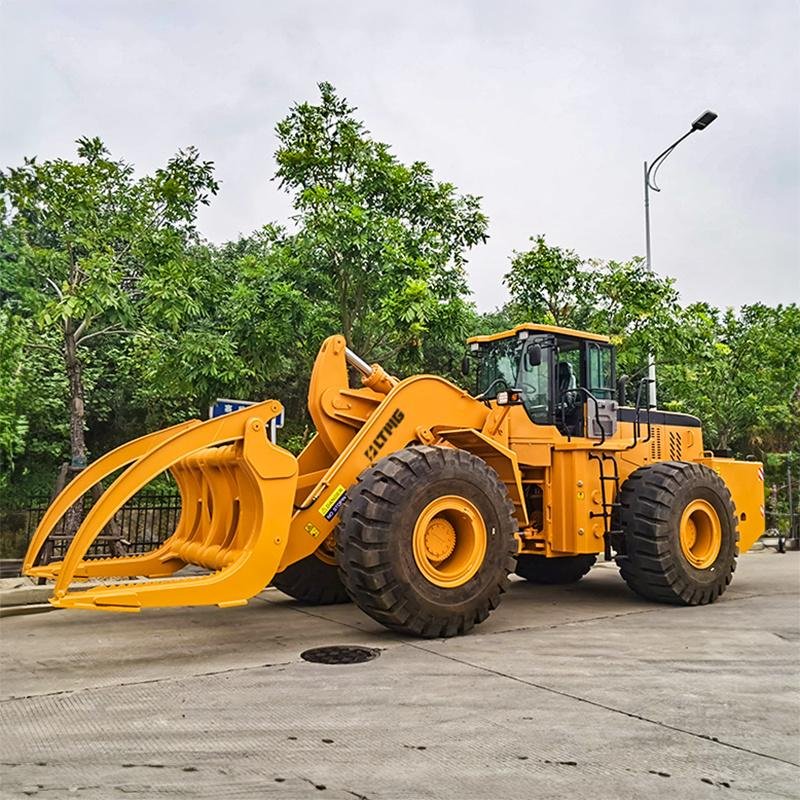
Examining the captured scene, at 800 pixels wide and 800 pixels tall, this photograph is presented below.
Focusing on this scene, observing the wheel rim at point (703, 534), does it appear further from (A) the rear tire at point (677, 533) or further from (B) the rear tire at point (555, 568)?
(B) the rear tire at point (555, 568)

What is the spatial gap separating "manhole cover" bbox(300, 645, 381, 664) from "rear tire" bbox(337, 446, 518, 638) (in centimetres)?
31

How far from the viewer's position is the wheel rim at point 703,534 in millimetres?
8352

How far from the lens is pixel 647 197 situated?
15414mm

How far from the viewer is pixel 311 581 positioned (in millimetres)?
8031

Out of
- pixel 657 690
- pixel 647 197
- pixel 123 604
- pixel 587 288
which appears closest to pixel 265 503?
pixel 123 604

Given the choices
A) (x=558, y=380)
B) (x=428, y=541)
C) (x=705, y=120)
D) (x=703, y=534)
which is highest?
(x=705, y=120)

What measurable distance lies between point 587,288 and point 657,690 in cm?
1005

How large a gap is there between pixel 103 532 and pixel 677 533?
7.22 m

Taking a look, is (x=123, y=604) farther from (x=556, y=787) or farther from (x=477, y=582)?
(x=556, y=787)

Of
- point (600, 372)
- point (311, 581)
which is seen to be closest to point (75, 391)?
point (311, 581)

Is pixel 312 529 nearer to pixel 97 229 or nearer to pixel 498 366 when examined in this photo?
pixel 498 366

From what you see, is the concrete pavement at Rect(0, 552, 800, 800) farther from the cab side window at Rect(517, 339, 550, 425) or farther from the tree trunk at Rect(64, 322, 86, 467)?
the tree trunk at Rect(64, 322, 86, 467)

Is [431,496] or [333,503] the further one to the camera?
[333,503]

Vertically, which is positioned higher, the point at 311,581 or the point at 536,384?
the point at 536,384
